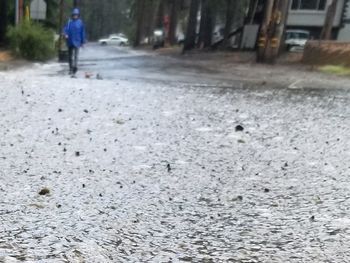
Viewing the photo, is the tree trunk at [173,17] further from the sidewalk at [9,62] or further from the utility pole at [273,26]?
the sidewalk at [9,62]

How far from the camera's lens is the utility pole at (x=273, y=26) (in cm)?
1808

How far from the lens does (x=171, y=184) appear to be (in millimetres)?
3883

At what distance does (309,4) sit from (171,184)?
37.9 meters

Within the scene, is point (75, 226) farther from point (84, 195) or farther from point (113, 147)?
point (113, 147)

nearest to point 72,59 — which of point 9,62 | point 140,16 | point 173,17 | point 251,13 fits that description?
point 9,62

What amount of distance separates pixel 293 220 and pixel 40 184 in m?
1.89

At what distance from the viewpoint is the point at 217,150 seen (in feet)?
16.5

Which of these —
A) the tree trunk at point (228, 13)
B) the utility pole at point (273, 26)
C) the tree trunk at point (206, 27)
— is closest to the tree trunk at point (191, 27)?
the tree trunk at point (206, 27)

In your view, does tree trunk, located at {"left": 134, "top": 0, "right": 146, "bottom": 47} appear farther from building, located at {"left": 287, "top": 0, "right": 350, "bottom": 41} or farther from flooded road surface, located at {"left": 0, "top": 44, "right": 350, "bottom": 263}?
flooded road surface, located at {"left": 0, "top": 44, "right": 350, "bottom": 263}

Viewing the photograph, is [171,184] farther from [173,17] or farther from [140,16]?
[140,16]

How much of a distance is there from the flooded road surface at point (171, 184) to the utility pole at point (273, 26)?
11.2m

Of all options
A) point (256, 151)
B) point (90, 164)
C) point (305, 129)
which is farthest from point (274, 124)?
point (90, 164)

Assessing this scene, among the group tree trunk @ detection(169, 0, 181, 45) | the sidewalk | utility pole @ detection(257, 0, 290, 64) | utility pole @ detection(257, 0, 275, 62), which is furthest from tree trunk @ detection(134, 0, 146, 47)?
the sidewalk

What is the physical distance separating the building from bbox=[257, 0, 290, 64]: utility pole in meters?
19.5
